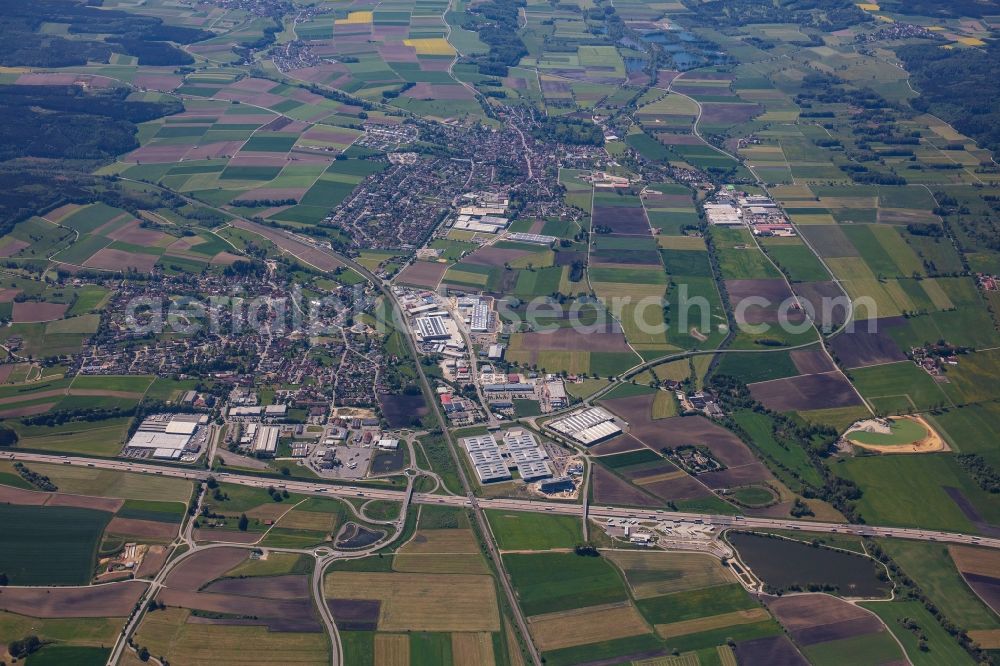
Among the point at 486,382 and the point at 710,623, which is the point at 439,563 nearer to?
the point at 710,623

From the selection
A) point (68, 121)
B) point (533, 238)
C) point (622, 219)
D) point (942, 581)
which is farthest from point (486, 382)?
point (68, 121)

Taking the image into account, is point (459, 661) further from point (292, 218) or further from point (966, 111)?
point (966, 111)

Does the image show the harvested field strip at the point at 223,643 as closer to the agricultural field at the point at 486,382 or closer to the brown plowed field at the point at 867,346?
the agricultural field at the point at 486,382

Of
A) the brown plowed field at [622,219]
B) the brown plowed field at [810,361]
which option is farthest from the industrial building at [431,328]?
the brown plowed field at [810,361]

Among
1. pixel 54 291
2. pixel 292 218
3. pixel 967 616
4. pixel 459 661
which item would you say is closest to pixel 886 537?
pixel 967 616

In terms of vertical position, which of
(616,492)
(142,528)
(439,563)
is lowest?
(142,528)
